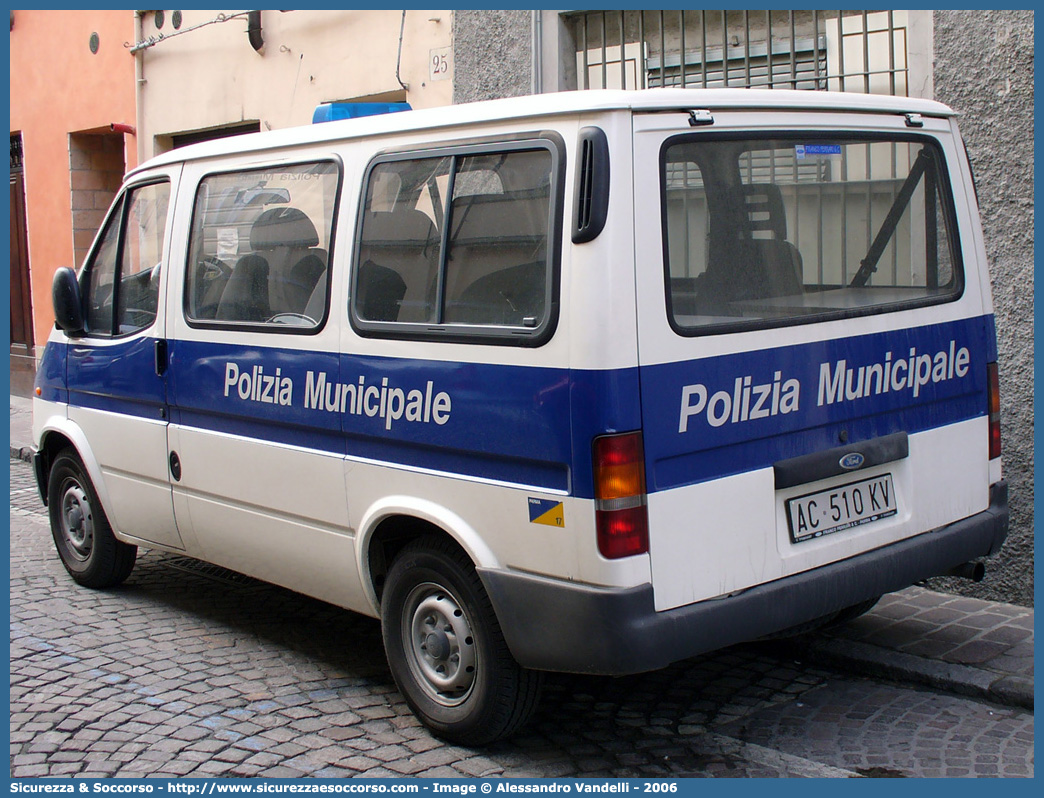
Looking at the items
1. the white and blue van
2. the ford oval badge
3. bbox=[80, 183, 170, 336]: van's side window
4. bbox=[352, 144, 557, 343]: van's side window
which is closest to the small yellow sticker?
the white and blue van

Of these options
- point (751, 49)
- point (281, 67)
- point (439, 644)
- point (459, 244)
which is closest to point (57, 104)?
point (281, 67)

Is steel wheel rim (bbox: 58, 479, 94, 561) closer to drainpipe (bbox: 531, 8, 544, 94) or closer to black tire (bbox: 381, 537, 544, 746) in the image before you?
black tire (bbox: 381, 537, 544, 746)

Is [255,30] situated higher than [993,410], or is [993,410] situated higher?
[255,30]

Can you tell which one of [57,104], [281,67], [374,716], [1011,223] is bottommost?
[374,716]

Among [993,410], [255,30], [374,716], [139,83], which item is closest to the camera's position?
[374,716]

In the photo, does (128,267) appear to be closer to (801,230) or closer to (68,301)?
(68,301)

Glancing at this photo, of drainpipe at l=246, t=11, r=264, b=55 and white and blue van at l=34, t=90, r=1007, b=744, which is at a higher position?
drainpipe at l=246, t=11, r=264, b=55

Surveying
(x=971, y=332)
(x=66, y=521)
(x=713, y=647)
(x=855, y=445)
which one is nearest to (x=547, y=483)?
(x=713, y=647)

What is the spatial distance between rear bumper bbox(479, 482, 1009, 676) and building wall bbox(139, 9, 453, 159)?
6063 mm

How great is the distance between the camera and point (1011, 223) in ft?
18.9

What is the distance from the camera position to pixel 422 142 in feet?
13.5

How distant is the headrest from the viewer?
183 inches

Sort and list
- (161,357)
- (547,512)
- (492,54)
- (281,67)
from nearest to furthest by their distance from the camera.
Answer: (547,512) < (161,357) < (492,54) < (281,67)

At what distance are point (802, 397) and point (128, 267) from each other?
11.0 feet
